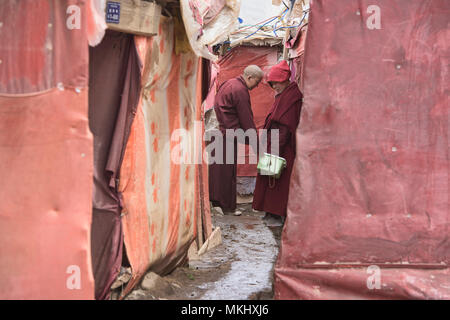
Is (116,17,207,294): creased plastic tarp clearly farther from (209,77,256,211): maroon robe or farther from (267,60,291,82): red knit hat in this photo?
(209,77,256,211): maroon robe

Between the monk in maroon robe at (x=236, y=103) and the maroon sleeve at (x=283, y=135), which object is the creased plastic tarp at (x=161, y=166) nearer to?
the maroon sleeve at (x=283, y=135)

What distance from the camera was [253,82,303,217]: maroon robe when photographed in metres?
5.65

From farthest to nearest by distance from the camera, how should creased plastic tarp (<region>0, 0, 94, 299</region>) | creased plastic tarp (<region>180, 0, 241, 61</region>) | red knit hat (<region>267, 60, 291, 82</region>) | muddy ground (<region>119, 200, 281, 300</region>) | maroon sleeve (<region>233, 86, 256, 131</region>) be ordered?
maroon sleeve (<region>233, 86, 256, 131</region>)
red knit hat (<region>267, 60, 291, 82</region>)
muddy ground (<region>119, 200, 281, 300</region>)
creased plastic tarp (<region>180, 0, 241, 61</region>)
creased plastic tarp (<region>0, 0, 94, 299</region>)

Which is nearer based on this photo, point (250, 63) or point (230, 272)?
point (230, 272)

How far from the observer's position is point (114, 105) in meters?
3.32

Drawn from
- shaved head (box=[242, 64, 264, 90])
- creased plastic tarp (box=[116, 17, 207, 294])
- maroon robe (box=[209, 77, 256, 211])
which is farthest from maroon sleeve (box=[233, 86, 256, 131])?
creased plastic tarp (box=[116, 17, 207, 294])

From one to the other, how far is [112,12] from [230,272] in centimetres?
257

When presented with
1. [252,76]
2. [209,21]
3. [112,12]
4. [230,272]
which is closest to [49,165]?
[112,12]

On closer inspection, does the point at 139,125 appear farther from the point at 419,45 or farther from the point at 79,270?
the point at 419,45

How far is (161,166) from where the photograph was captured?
12.7 feet

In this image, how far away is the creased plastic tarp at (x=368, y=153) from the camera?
331cm

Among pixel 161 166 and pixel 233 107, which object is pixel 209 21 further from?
pixel 233 107

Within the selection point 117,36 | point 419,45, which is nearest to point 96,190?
point 117,36

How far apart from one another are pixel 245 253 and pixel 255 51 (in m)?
4.58
